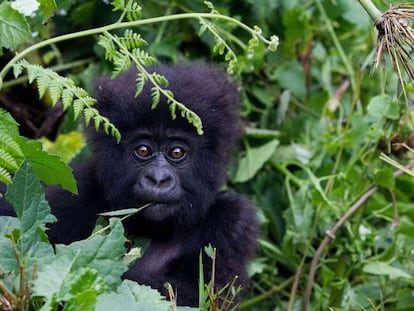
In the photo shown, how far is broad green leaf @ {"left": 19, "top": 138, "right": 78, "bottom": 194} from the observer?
8.77 ft

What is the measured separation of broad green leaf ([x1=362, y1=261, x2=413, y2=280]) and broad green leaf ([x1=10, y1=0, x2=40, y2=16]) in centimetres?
201

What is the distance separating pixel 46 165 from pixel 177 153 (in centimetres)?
79

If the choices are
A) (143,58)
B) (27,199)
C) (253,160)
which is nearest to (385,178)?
(253,160)

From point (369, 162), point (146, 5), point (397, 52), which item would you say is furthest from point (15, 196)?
point (146, 5)

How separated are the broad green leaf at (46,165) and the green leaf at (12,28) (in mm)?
310

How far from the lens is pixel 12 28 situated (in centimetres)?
253

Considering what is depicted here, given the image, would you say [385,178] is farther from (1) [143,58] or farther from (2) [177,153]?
(1) [143,58]

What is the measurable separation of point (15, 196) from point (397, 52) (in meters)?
1.18

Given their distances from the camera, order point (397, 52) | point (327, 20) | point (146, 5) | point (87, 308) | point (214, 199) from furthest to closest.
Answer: point (327, 20) → point (146, 5) → point (214, 199) → point (397, 52) → point (87, 308)

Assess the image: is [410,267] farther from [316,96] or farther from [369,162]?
[316,96]

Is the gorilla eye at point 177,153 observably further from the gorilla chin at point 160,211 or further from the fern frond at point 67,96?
the fern frond at point 67,96

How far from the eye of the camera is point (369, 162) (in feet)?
13.1

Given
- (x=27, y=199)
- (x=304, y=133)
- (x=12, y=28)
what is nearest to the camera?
(x=27, y=199)

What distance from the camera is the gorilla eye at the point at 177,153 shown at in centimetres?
342
